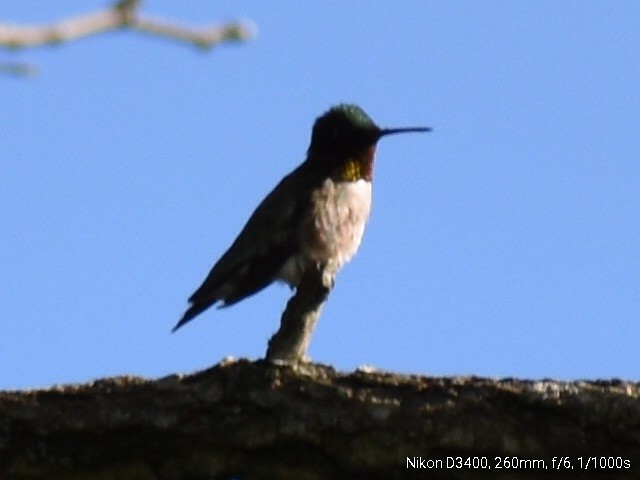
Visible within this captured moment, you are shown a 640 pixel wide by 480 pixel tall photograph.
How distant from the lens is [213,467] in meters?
3.79

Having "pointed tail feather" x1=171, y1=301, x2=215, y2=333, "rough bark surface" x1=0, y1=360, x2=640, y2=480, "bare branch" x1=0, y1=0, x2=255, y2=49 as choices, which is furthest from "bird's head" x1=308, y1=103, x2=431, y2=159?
"bare branch" x1=0, y1=0, x2=255, y2=49

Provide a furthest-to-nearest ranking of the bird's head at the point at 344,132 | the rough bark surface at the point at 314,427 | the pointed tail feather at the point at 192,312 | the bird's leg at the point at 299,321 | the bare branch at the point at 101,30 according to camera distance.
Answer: the bird's head at the point at 344,132 → the pointed tail feather at the point at 192,312 → the bird's leg at the point at 299,321 → the rough bark surface at the point at 314,427 → the bare branch at the point at 101,30

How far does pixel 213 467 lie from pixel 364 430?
45 cm

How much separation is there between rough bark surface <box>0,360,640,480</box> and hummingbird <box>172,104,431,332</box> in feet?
9.17

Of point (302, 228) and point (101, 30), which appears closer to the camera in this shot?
point (101, 30)

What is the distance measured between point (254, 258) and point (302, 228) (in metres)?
0.31

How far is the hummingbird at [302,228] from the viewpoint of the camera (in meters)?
7.04

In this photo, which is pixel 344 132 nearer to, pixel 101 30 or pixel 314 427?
pixel 314 427

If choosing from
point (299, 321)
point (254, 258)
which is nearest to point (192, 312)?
point (254, 258)

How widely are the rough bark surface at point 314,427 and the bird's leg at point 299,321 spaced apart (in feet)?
0.89

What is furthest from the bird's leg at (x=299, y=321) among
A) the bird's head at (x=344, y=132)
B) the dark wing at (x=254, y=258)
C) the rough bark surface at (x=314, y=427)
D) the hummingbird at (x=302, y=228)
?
the bird's head at (x=344, y=132)

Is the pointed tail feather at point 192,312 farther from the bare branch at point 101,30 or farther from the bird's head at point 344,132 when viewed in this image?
the bare branch at point 101,30

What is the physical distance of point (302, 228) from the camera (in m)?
7.12

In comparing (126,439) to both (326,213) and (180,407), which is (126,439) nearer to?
(180,407)
